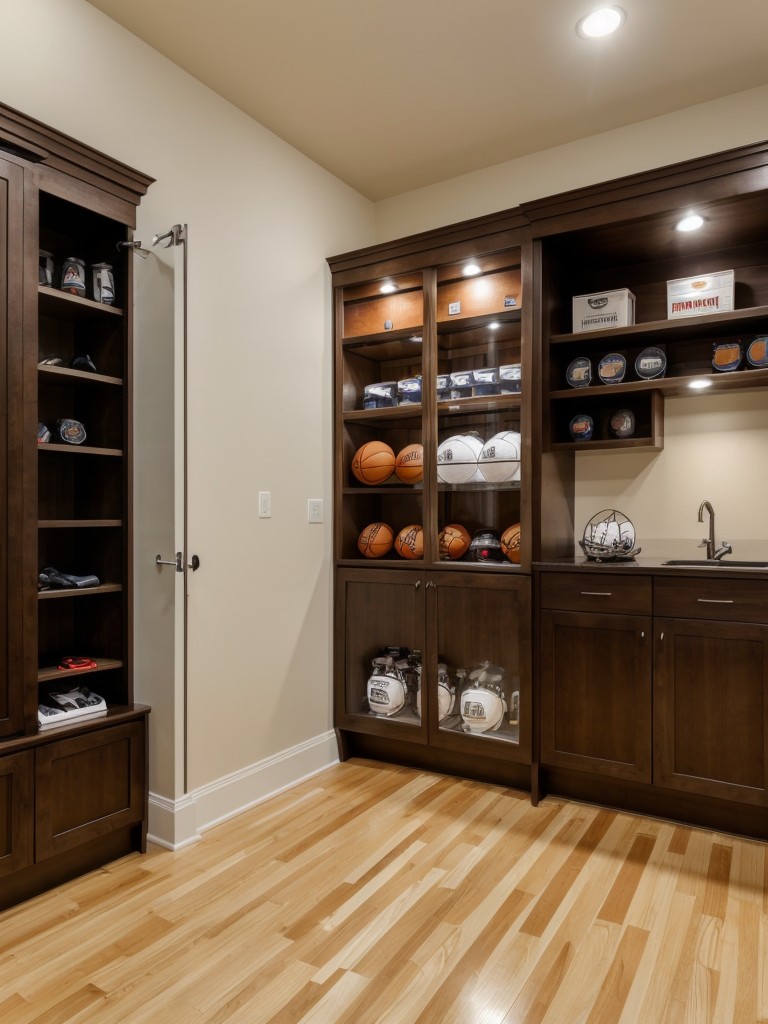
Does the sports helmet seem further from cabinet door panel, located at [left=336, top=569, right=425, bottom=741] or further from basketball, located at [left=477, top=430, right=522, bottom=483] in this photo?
basketball, located at [left=477, top=430, right=522, bottom=483]

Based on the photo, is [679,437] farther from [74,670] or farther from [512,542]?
[74,670]

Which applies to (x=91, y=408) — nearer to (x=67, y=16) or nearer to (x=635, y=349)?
(x=67, y=16)

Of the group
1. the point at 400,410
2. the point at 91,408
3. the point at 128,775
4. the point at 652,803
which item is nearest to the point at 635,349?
the point at 400,410

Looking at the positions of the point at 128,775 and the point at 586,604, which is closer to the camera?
→ the point at 128,775

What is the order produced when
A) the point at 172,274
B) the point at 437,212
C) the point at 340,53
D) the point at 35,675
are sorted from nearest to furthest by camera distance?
1. the point at 35,675
2. the point at 172,274
3. the point at 340,53
4. the point at 437,212

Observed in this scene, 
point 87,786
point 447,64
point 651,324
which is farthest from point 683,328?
point 87,786

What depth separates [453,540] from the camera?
3.18 metres

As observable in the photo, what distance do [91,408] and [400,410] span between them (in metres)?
1.42

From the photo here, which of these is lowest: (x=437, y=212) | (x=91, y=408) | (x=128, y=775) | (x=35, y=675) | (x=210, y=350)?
(x=128, y=775)

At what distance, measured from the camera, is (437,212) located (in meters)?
3.69

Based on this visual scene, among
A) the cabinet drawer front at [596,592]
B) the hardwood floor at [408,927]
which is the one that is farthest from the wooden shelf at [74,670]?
the cabinet drawer front at [596,592]

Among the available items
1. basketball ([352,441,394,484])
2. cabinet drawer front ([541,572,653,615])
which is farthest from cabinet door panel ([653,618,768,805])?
basketball ([352,441,394,484])

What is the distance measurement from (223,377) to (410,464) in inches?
38.7

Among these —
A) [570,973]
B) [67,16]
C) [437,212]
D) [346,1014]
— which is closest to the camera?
[346,1014]
